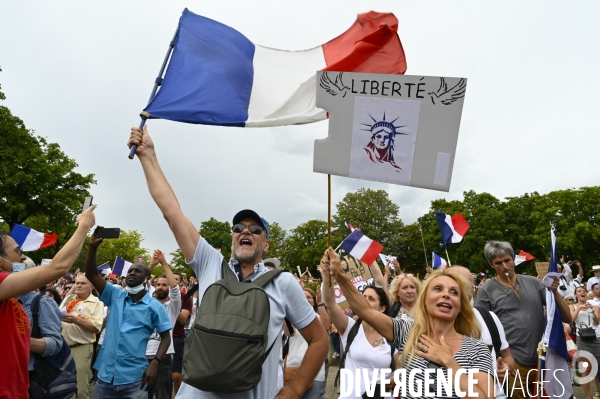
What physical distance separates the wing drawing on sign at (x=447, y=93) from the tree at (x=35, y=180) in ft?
103

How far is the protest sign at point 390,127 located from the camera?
151 inches

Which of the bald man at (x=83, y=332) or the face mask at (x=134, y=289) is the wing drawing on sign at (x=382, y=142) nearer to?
the face mask at (x=134, y=289)

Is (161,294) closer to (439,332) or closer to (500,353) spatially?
(500,353)

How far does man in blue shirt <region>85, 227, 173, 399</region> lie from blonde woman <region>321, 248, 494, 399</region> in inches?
112

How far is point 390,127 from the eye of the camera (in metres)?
3.97

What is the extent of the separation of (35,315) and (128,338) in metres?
1.23

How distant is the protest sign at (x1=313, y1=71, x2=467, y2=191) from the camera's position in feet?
12.6

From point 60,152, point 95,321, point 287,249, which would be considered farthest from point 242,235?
point 287,249

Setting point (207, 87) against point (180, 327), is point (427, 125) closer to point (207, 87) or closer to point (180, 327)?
point (207, 87)

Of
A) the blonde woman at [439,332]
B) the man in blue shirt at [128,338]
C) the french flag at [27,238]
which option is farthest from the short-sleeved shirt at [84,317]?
the blonde woman at [439,332]

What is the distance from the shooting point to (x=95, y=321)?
24.1 feet

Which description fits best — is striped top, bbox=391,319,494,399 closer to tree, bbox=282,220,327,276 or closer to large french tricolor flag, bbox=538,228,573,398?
large french tricolor flag, bbox=538,228,573,398

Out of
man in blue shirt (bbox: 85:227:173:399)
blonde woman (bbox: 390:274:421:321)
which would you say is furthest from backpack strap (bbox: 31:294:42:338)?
blonde woman (bbox: 390:274:421:321)

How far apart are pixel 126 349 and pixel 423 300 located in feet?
11.3
